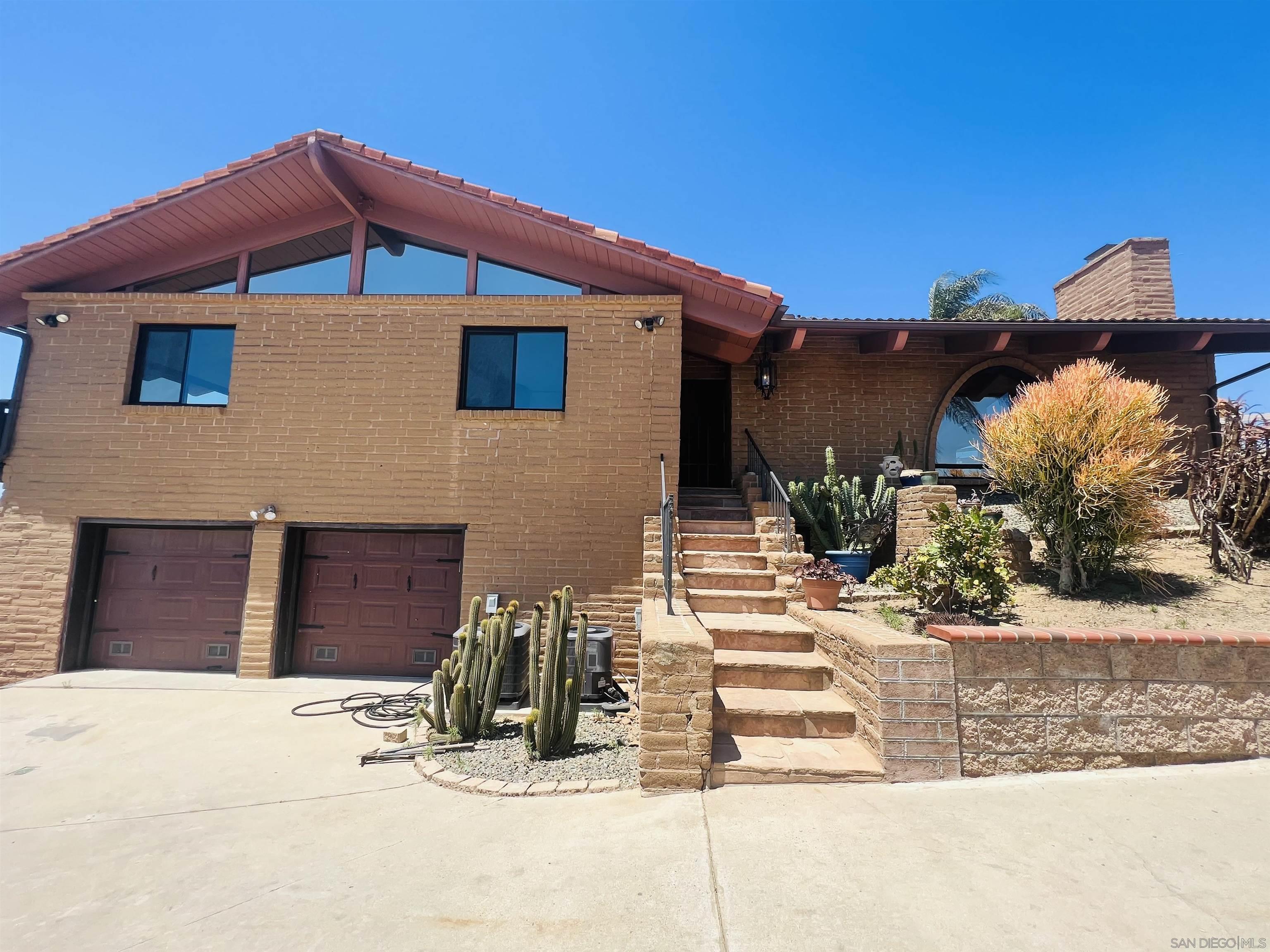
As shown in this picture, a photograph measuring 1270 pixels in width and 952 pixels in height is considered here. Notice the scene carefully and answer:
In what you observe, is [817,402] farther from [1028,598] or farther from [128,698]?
[128,698]

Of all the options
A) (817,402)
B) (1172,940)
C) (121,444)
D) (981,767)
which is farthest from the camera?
(817,402)

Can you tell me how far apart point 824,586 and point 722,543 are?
1749 millimetres

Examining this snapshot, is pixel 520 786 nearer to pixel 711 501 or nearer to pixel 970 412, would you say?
pixel 711 501

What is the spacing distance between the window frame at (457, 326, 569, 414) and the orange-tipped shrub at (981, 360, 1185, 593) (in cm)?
514

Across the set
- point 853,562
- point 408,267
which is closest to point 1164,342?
point 853,562

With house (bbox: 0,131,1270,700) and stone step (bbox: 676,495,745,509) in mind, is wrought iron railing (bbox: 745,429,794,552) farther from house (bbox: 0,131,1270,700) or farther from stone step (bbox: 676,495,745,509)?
house (bbox: 0,131,1270,700)

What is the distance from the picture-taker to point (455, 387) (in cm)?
760

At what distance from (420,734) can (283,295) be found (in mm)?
6185

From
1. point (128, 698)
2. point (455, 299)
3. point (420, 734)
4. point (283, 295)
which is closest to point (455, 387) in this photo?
point (455, 299)

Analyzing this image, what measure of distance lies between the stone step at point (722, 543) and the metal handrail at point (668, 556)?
579 millimetres

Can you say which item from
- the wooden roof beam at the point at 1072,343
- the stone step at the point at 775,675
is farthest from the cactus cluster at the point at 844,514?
the wooden roof beam at the point at 1072,343

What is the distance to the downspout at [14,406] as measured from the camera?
763 cm

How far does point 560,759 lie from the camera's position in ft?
14.3

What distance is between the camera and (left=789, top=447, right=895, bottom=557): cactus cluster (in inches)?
305
